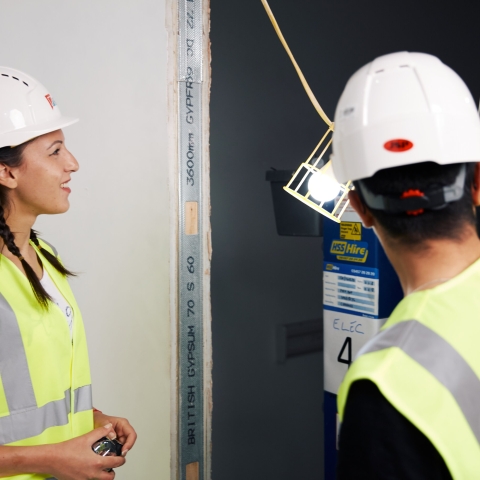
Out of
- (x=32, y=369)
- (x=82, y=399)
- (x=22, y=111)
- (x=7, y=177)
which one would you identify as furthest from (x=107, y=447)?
(x=22, y=111)

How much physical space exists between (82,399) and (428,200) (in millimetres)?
946

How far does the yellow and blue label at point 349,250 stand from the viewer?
1.71 metres

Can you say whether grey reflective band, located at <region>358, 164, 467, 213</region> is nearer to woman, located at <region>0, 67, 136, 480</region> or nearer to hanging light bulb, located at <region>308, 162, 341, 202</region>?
hanging light bulb, located at <region>308, 162, 341, 202</region>

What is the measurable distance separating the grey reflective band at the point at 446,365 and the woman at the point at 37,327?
77cm

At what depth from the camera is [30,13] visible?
5.83 feet

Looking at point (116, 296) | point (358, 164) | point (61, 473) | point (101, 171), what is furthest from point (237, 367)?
point (358, 164)

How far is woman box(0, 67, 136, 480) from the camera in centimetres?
120

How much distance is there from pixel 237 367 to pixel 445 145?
2.09 metres

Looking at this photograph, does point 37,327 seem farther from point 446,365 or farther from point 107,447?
point 446,365

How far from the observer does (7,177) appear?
1296 mm

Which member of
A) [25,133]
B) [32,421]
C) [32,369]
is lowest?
[32,421]

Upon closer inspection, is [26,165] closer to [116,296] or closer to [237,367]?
[116,296]

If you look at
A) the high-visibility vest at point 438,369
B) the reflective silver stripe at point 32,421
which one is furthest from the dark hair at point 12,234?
the high-visibility vest at point 438,369

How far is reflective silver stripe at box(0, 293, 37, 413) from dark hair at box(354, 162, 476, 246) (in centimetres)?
76
